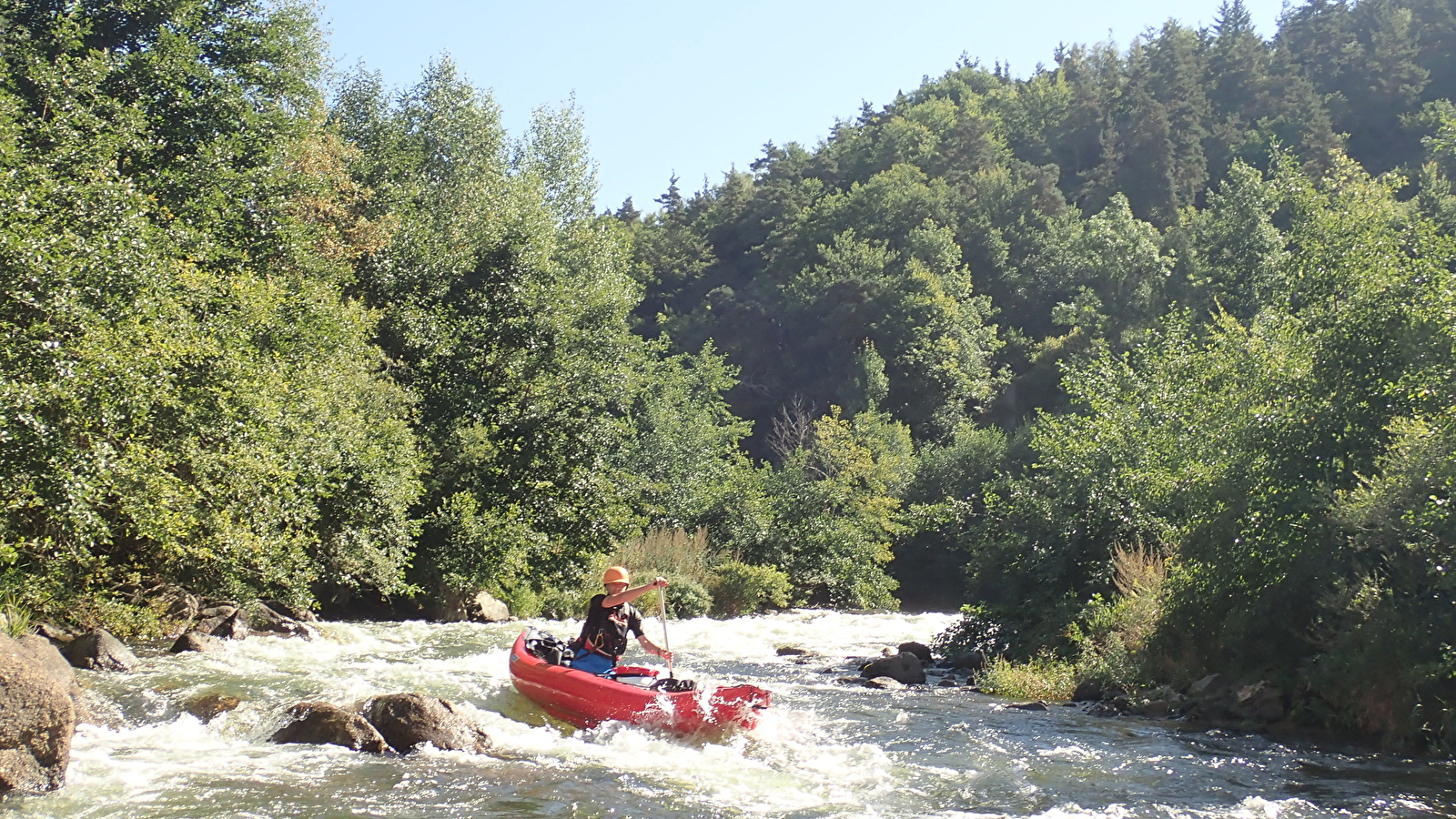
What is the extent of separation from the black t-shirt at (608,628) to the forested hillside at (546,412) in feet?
17.3

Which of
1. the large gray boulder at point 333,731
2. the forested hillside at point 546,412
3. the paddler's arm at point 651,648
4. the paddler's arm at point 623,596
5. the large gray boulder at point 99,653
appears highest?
the forested hillside at point 546,412

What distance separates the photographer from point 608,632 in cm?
1129

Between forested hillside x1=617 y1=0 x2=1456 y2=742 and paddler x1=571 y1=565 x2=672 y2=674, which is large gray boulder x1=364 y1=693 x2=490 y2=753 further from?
forested hillside x1=617 y1=0 x2=1456 y2=742

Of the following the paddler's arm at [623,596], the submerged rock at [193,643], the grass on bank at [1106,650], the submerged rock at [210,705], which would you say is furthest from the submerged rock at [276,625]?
the grass on bank at [1106,650]

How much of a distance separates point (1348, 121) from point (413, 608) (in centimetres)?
5804

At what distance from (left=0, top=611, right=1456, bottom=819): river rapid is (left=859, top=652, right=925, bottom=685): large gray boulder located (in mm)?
2235

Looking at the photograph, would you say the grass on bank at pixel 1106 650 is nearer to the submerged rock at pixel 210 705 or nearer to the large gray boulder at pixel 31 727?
the submerged rock at pixel 210 705

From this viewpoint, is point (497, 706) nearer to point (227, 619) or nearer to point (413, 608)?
point (227, 619)

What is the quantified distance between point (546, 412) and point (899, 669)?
397 inches

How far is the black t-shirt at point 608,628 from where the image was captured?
11.3 meters

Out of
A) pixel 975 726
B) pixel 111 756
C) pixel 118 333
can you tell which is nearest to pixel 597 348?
pixel 118 333

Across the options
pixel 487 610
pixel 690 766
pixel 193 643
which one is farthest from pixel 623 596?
pixel 487 610

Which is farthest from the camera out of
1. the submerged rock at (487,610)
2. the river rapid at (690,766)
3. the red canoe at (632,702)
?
the submerged rock at (487,610)

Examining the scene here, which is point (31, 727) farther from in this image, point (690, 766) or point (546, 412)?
point (546, 412)
